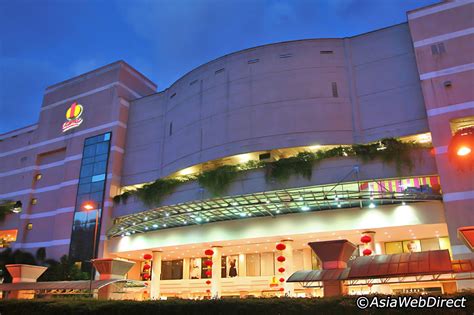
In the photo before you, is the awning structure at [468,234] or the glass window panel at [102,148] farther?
the glass window panel at [102,148]

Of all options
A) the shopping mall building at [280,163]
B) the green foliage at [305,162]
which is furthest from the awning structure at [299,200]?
the green foliage at [305,162]

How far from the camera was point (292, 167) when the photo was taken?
29594 mm

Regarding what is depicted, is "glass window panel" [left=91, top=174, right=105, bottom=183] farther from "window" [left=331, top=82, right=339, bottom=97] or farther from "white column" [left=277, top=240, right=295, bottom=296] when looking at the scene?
"window" [left=331, top=82, right=339, bottom=97]

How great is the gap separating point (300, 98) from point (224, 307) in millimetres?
20549

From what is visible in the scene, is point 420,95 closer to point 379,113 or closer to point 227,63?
point 379,113

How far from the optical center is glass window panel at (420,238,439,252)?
30219mm

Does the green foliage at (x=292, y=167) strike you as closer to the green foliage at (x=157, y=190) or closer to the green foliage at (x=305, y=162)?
the green foliage at (x=305, y=162)

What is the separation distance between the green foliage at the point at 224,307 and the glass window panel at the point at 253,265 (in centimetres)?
2129

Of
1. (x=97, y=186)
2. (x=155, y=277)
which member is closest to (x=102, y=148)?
(x=97, y=186)

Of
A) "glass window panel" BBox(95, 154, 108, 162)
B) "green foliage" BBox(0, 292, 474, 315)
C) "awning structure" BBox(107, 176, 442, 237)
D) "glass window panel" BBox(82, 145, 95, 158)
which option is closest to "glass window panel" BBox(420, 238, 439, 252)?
"awning structure" BBox(107, 176, 442, 237)

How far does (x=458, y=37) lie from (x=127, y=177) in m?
30.5

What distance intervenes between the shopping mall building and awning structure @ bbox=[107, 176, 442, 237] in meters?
0.13

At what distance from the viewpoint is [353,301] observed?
12.9m

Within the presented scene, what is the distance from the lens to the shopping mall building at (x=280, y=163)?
27.0m
